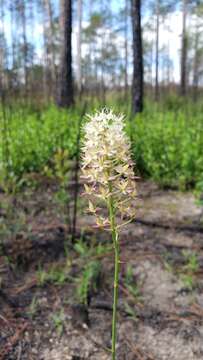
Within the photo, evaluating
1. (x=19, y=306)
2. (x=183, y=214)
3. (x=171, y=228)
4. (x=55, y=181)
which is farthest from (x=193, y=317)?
(x=55, y=181)

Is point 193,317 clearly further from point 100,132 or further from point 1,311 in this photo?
point 100,132

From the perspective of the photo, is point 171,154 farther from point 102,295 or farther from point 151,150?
point 102,295

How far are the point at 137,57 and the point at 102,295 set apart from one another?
792cm

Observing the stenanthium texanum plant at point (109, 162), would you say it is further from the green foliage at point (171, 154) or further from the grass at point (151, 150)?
the green foliage at point (171, 154)

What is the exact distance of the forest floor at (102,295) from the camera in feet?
6.76

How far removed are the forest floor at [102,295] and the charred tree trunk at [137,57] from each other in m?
6.37

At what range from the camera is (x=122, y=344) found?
82.0 inches

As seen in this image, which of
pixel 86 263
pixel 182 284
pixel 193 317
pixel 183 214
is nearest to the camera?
pixel 193 317

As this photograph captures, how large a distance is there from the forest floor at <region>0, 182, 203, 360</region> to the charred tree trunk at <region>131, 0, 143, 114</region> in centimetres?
637

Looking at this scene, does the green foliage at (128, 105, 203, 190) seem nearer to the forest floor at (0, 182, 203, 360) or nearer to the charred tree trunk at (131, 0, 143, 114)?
the forest floor at (0, 182, 203, 360)

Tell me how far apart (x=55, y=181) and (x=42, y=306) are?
2386mm

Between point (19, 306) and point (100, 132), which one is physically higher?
point (100, 132)

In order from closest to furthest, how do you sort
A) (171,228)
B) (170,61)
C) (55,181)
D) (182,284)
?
(182,284) < (171,228) < (55,181) < (170,61)

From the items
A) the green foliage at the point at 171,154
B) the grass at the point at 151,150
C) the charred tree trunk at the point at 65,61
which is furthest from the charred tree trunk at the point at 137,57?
the green foliage at the point at 171,154
